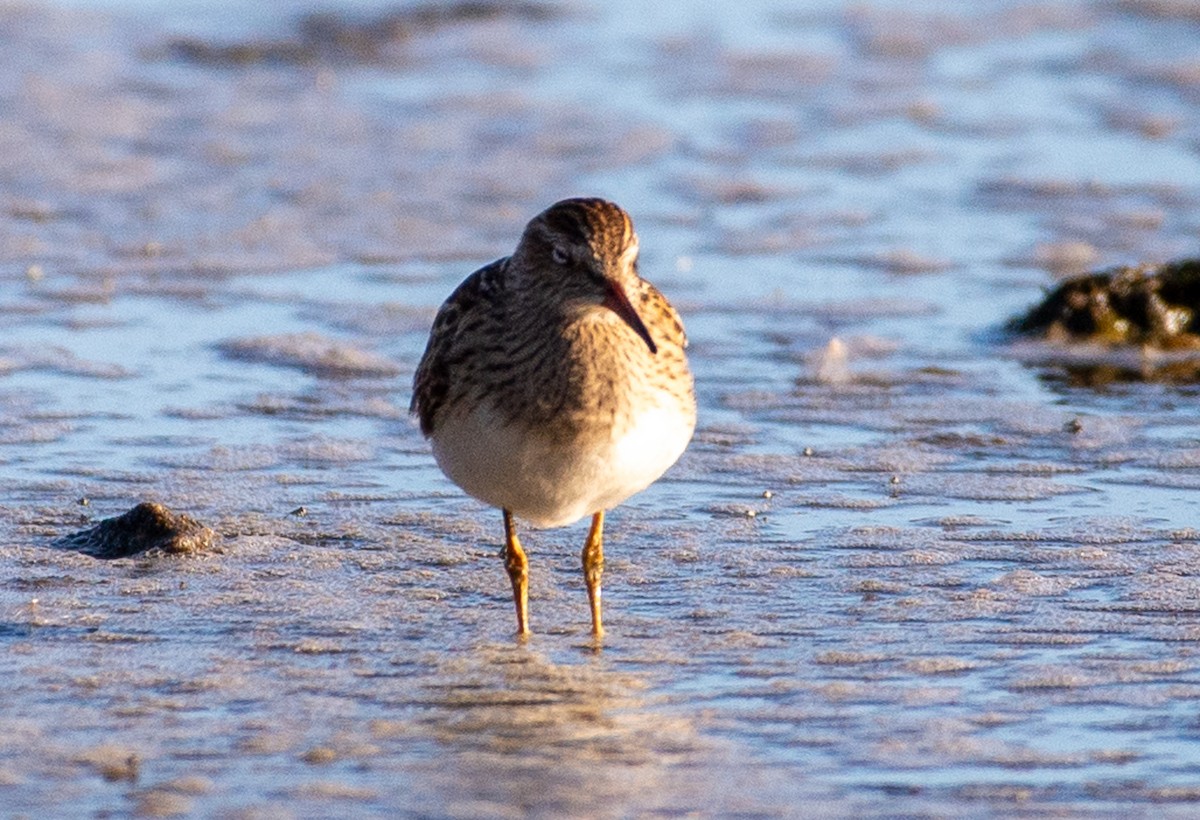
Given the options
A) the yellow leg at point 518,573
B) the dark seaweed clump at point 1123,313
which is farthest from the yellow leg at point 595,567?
the dark seaweed clump at point 1123,313

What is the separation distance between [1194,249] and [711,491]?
501 centimetres

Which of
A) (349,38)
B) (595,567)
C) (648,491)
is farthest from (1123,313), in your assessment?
(349,38)

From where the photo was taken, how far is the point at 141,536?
6.93 meters

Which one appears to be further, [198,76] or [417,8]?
[417,8]

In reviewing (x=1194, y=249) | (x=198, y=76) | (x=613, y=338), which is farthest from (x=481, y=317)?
(x=198, y=76)

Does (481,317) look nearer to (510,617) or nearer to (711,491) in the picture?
(510,617)

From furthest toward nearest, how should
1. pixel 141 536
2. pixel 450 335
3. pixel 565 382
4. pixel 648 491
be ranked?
1. pixel 648 491
2. pixel 141 536
3. pixel 450 335
4. pixel 565 382

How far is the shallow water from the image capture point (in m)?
5.30

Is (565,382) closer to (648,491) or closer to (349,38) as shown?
(648,491)

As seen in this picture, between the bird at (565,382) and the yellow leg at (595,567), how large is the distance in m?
0.01

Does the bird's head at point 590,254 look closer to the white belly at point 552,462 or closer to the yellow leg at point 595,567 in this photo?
the white belly at point 552,462

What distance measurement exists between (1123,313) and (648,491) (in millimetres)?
3413

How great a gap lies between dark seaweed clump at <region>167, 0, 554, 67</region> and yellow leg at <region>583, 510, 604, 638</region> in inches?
428

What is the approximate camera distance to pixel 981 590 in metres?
6.65
